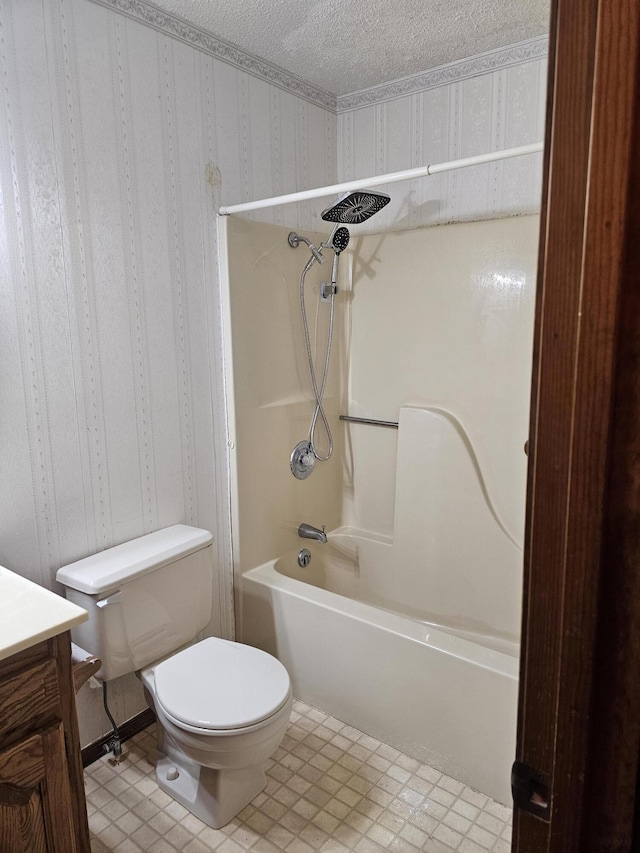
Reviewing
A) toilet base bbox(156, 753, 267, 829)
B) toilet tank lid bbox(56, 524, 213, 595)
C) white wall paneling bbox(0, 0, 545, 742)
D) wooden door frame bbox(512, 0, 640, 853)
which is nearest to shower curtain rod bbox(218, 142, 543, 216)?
white wall paneling bbox(0, 0, 545, 742)

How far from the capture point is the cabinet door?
1.16m

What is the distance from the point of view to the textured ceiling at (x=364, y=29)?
1.93m

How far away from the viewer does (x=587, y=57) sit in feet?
1.37

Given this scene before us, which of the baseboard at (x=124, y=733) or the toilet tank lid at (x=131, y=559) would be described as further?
the baseboard at (x=124, y=733)

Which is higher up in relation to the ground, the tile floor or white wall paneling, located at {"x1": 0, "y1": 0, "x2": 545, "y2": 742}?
white wall paneling, located at {"x1": 0, "y1": 0, "x2": 545, "y2": 742}

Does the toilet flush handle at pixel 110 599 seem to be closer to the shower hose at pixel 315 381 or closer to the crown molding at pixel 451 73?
the shower hose at pixel 315 381

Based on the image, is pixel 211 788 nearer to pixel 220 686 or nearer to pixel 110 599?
pixel 220 686

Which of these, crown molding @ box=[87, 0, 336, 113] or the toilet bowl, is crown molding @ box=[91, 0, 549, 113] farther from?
the toilet bowl

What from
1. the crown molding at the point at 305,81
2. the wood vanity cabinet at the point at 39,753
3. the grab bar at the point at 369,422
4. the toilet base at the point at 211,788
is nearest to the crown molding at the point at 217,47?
the crown molding at the point at 305,81

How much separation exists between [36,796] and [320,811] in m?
0.93

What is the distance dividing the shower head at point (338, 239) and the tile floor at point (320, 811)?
6.30 feet

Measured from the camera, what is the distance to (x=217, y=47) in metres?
2.14

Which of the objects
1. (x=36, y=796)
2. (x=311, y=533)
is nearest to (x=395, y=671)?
(x=311, y=533)

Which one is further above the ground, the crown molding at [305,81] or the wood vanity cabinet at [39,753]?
the crown molding at [305,81]
